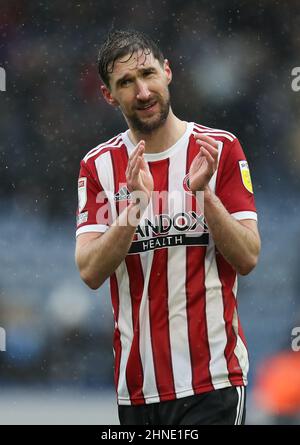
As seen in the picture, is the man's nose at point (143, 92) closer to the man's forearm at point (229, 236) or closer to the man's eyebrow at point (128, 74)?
the man's eyebrow at point (128, 74)

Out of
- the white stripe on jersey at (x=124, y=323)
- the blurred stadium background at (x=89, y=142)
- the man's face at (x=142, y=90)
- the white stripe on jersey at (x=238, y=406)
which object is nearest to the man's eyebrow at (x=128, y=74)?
the man's face at (x=142, y=90)

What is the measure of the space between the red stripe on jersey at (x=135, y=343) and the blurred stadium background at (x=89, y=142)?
3.11 metres

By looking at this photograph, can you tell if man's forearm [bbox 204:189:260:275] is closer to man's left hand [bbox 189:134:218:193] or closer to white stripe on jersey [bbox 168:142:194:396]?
man's left hand [bbox 189:134:218:193]

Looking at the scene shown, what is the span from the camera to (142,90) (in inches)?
106

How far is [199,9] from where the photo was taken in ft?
20.7

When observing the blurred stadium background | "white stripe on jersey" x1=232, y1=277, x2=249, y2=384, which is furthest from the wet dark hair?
the blurred stadium background

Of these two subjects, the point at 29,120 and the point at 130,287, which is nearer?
the point at 130,287

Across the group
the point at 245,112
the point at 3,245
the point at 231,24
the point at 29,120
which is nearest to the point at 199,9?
the point at 231,24

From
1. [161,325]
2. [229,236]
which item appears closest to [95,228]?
[161,325]

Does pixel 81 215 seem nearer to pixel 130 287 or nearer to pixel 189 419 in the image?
pixel 130 287

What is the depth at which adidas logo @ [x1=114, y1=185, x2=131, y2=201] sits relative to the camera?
2.78m

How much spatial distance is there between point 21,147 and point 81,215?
3.49 m

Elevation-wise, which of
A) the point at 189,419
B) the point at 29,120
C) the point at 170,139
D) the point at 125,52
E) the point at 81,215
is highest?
the point at 29,120

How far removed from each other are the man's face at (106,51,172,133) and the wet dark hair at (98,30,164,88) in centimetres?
2
